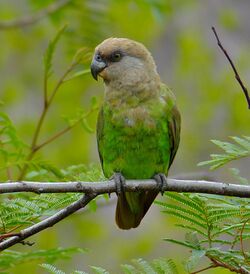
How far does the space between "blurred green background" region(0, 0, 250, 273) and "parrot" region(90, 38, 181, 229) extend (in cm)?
388

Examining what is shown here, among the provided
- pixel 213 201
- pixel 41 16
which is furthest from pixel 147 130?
pixel 41 16

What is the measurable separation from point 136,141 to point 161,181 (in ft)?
1.38

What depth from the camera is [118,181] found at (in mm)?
3793

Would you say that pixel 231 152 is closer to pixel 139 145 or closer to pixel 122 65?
pixel 139 145

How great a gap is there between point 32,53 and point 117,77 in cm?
636

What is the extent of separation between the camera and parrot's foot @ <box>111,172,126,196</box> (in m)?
3.56

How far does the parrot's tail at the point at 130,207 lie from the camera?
14.7ft

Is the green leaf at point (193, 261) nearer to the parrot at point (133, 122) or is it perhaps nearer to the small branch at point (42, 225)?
the small branch at point (42, 225)

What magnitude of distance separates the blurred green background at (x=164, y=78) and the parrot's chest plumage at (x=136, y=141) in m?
4.01

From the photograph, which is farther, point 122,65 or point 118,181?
point 122,65

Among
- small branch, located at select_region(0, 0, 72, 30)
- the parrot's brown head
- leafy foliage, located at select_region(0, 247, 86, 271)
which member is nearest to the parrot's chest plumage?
the parrot's brown head

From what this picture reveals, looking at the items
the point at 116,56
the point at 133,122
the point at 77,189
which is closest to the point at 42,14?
the point at 116,56

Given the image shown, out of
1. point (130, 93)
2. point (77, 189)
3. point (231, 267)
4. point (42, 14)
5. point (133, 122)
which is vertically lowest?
point (231, 267)

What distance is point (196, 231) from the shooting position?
3.15m
